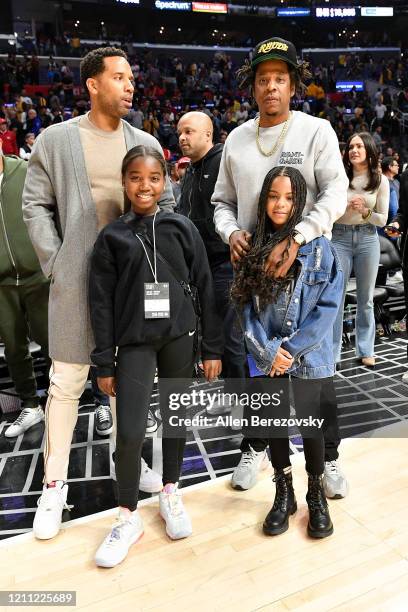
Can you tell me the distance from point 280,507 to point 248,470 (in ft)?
1.08

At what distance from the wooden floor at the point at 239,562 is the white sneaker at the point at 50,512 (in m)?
0.04

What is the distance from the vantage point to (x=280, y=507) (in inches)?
82.1

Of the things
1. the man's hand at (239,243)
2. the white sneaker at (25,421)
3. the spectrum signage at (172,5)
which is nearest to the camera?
the man's hand at (239,243)

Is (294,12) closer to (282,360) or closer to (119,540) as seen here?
(282,360)

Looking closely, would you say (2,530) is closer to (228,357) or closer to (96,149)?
(228,357)

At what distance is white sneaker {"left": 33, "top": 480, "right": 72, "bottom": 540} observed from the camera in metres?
2.10

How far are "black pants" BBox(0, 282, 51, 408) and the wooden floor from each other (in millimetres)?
1227

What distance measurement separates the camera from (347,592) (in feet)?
5.78

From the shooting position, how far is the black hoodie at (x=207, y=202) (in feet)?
9.40

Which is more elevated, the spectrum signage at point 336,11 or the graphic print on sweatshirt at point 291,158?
the spectrum signage at point 336,11

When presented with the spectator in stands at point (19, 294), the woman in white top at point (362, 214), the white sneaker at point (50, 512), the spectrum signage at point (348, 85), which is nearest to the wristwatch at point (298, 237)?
the white sneaker at point (50, 512)

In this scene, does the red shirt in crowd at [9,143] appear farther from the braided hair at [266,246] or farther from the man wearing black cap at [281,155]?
the braided hair at [266,246]

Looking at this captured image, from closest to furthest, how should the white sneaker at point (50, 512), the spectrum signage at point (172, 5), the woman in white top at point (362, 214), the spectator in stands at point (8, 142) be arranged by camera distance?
the white sneaker at point (50, 512)
the woman in white top at point (362, 214)
the spectator in stands at point (8, 142)
the spectrum signage at point (172, 5)

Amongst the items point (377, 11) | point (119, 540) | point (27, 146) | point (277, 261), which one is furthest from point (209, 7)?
point (119, 540)
